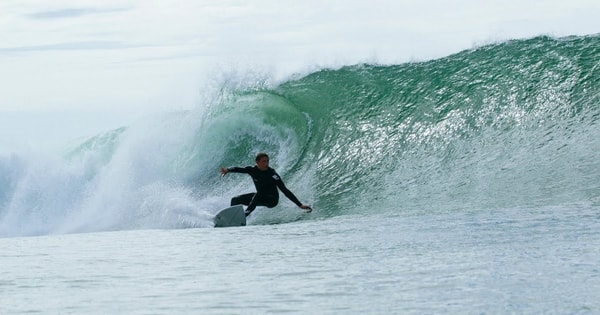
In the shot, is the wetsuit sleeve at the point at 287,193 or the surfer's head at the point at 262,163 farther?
the surfer's head at the point at 262,163

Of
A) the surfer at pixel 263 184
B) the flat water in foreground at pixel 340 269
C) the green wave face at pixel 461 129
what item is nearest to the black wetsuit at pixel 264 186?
the surfer at pixel 263 184

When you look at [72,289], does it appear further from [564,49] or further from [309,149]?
[564,49]

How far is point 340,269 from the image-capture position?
7.38 meters

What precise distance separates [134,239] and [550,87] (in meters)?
7.30

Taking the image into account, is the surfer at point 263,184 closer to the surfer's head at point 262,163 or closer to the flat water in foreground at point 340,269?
the surfer's head at point 262,163

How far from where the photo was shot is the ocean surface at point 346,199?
6554 mm

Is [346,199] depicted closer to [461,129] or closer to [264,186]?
[264,186]

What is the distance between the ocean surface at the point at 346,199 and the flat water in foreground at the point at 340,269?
1.0 inches

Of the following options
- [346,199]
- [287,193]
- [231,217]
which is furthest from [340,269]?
[346,199]

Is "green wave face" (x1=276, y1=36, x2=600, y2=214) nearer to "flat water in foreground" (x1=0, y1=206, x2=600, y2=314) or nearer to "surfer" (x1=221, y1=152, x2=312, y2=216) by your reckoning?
"surfer" (x1=221, y1=152, x2=312, y2=216)

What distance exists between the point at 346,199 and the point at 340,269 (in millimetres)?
5488

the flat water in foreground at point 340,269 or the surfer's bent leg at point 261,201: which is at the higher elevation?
the flat water in foreground at point 340,269

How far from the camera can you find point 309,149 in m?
15.2

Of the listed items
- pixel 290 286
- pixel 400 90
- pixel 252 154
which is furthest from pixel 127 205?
pixel 290 286
